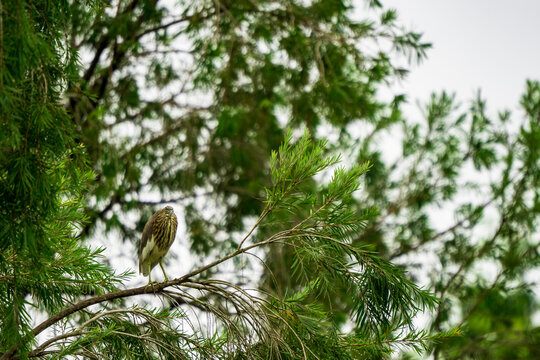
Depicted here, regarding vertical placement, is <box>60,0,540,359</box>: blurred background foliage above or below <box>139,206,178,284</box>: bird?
above

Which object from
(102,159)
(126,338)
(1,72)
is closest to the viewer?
(1,72)

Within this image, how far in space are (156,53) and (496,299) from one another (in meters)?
5.10

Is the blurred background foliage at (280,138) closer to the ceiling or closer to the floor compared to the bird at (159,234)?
closer to the ceiling

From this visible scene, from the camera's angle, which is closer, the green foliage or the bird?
the green foliage

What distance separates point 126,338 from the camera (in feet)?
10.0

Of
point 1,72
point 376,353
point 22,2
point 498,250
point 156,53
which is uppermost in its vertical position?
point 156,53

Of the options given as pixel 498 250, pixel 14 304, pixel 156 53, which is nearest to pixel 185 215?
pixel 156 53

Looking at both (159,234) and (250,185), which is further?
(250,185)

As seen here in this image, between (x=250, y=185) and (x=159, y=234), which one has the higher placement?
(x=250, y=185)

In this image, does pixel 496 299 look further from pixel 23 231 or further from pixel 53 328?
pixel 23 231

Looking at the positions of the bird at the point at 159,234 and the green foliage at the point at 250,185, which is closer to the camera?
the green foliage at the point at 250,185

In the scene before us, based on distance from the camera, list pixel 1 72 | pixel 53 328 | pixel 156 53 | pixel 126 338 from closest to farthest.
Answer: pixel 1 72, pixel 126 338, pixel 53 328, pixel 156 53

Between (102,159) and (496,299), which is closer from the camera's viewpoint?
(102,159)

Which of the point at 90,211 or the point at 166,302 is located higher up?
the point at 90,211
